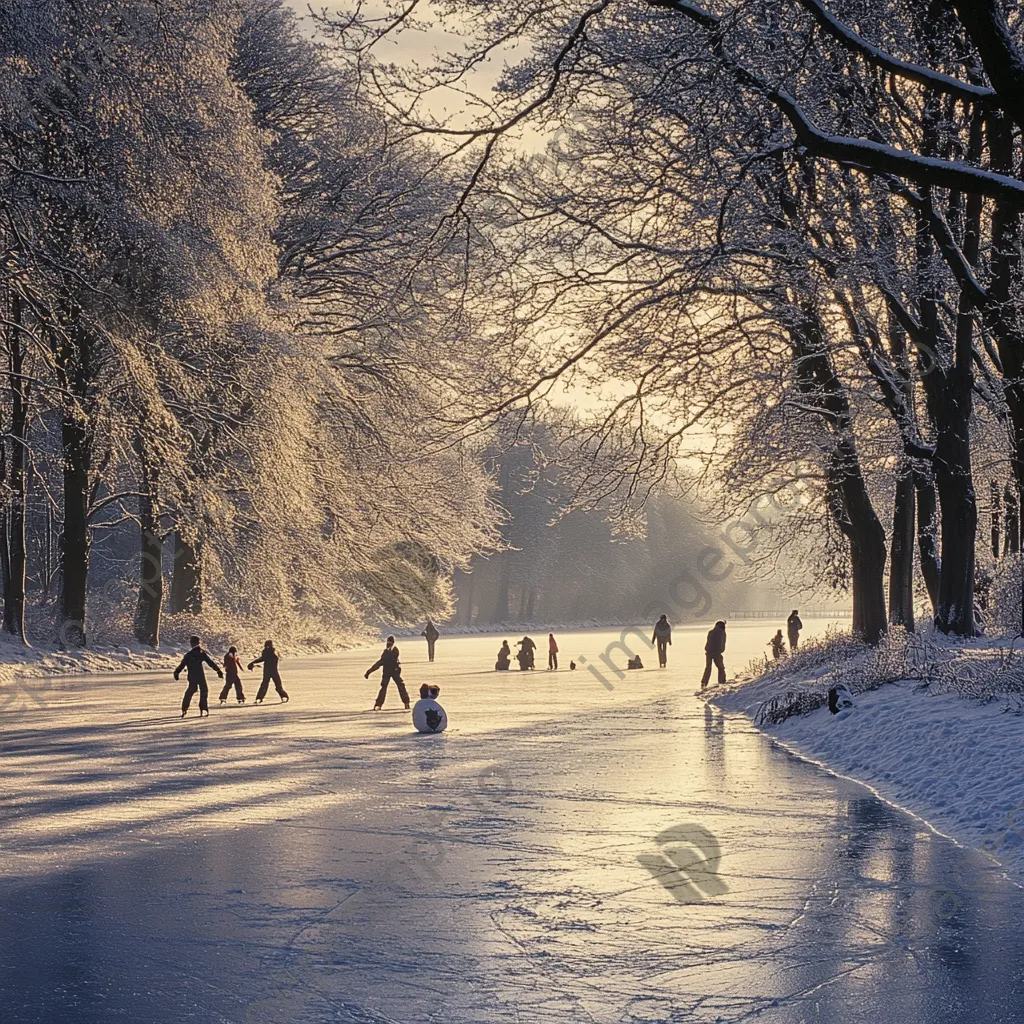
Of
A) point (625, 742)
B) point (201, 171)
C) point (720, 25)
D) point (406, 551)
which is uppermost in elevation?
point (201, 171)

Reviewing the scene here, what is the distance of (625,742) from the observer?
2080 cm

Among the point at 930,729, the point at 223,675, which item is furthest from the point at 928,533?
the point at 930,729

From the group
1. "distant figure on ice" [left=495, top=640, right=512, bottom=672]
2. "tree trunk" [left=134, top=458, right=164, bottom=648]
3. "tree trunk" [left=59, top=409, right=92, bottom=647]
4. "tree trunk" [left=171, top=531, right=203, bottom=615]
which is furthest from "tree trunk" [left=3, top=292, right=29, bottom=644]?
"distant figure on ice" [left=495, top=640, right=512, bottom=672]

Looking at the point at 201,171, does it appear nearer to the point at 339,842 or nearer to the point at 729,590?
the point at 339,842

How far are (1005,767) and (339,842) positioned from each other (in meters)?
6.54

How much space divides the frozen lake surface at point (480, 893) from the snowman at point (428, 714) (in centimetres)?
252

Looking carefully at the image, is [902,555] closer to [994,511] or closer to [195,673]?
[994,511]

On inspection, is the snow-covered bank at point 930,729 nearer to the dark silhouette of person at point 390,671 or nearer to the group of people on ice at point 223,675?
the dark silhouette of person at point 390,671

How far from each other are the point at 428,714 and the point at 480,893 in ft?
40.7

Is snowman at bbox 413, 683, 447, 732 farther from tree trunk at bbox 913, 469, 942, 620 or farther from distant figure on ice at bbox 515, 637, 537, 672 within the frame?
distant figure on ice at bbox 515, 637, 537, 672

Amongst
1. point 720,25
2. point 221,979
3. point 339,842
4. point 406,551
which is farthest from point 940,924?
point 406,551

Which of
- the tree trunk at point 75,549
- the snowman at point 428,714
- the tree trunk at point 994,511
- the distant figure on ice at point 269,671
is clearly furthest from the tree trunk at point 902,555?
the tree trunk at point 75,549

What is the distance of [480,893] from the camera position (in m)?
9.72

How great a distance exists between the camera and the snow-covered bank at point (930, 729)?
42.8 feet
